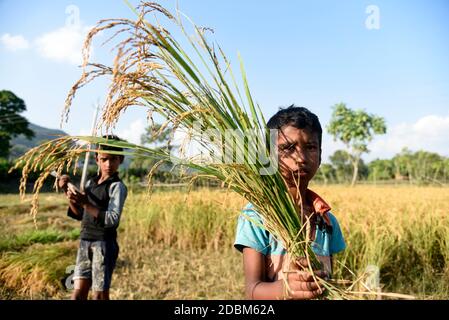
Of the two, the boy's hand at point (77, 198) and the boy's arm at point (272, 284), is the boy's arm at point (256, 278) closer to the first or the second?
the boy's arm at point (272, 284)

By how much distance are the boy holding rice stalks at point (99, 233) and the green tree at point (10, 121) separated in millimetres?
32587

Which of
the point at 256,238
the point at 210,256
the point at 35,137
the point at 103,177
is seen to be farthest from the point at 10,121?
the point at 256,238

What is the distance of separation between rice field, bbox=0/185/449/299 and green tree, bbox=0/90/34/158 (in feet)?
98.3

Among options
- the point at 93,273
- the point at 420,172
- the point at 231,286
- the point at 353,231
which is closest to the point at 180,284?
the point at 231,286

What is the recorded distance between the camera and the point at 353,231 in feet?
14.0

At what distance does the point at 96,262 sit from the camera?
2.65m

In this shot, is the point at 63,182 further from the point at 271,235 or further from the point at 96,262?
the point at 271,235

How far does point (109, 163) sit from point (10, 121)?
35.9 meters

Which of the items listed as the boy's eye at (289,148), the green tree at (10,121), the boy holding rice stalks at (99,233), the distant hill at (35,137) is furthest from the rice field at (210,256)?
the green tree at (10,121)

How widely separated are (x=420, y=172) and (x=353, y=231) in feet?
20.2

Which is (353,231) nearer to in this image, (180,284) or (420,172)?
(180,284)

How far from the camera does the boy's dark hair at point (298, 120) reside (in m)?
1.42

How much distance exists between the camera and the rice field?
400 centimetres

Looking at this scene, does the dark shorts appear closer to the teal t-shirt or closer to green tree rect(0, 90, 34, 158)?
the teal t-shirt
